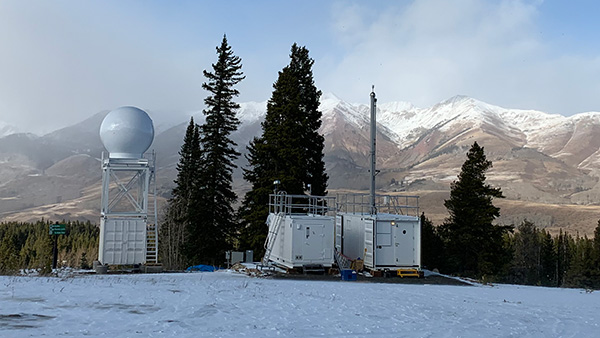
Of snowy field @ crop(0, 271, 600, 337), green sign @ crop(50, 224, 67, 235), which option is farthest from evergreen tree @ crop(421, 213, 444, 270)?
snowy field @ crop(0, 271, 600, 337)

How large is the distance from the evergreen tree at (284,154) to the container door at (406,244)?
10.5m

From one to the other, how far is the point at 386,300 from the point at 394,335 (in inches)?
195

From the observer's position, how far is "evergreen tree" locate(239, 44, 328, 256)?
33.7 m

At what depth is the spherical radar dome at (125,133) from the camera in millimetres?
27922

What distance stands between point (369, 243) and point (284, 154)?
11.5m

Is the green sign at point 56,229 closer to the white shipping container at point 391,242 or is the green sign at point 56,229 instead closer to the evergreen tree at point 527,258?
the white shipping container at point 391,242

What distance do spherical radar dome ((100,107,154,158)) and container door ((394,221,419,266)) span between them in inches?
617

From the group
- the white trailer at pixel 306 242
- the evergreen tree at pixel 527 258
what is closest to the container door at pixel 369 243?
the white trailer at pixel 306 242

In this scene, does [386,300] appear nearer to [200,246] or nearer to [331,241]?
[331,241]

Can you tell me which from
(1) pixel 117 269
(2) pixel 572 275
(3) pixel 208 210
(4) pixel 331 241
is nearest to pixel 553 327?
(4) pixel 331 241

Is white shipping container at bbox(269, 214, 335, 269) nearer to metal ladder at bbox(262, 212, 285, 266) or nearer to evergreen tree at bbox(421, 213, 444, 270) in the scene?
metal ladder at bbox(262, 212, 285, 266)

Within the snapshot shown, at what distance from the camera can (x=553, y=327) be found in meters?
10.9

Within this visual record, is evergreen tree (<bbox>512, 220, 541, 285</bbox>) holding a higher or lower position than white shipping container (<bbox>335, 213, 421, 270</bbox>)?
lower

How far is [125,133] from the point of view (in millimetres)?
27875
